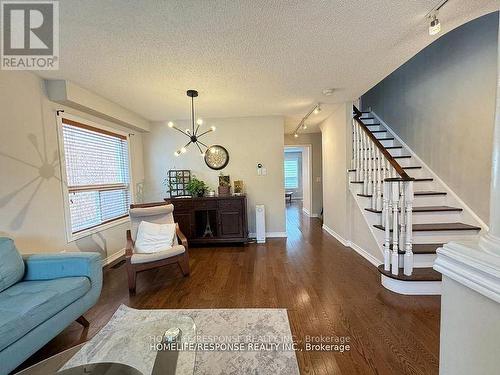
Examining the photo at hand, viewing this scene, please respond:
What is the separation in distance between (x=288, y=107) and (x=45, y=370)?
402 centimetres

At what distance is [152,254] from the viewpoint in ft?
8.73

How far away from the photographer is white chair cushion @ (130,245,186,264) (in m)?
2.56

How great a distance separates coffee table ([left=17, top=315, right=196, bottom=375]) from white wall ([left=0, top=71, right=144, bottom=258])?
5.35ft

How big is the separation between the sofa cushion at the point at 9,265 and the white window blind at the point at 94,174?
1125 millimetres

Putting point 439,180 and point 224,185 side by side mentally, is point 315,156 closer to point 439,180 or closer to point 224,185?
point 224,185

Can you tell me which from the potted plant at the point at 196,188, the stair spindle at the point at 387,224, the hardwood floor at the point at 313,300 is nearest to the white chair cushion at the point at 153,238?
the hardwood floor at the point at 313,300

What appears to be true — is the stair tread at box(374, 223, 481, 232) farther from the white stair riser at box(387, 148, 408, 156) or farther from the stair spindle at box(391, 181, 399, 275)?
the white stair riser at box(387, 148, 408, 156)

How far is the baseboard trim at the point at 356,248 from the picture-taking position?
303 centimetres

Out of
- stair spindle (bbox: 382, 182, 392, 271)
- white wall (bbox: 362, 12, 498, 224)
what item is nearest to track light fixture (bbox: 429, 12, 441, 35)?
white wall (bbox: 362, 12, 498, 224)

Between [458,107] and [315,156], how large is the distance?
371 cm

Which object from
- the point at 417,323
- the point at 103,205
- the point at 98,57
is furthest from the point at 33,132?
the point at 417,323

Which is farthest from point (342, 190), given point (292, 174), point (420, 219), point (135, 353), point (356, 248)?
point (292, 174)

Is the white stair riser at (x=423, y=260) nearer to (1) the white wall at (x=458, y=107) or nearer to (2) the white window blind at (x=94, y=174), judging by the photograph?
(1) the white wall at (x=458, y=107)

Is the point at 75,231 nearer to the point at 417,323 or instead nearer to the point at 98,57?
the point at 98,57
